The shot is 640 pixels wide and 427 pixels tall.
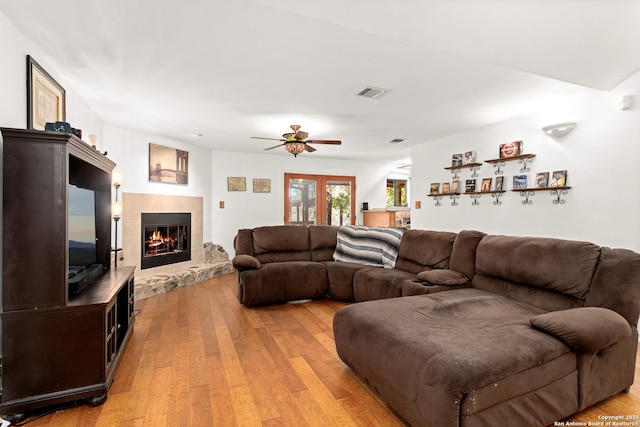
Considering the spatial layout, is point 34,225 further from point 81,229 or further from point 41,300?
point 81,229

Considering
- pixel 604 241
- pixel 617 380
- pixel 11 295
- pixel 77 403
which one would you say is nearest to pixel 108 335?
pixel 77 403

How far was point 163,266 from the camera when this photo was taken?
516cm

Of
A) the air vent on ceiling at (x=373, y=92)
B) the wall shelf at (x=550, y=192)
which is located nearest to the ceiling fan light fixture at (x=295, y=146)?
the air vent on ceiling at (x=373, y=92)

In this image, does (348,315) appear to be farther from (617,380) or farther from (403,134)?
(403,134)

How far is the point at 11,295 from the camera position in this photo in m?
1.75

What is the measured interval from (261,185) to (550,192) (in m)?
4.95

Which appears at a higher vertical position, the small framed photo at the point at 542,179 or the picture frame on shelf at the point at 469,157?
the picture frame on shelf at the point at 469,157

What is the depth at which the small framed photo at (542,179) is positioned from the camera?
12.1 ft

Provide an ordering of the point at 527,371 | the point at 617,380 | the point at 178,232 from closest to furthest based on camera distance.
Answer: the point at 527,371 < the point at 617,380 < the point at 178,232

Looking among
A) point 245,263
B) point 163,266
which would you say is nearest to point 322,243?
point 245,263

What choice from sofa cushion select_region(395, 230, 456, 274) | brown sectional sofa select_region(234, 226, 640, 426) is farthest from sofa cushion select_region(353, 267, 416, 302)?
brown sectional sofa select_region(234, 226, 640, 426)

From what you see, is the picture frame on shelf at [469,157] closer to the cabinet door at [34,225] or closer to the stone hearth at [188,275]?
the stone hearth at [188,275]

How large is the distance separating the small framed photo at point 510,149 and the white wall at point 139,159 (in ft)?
16.1

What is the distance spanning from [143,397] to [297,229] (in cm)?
295
